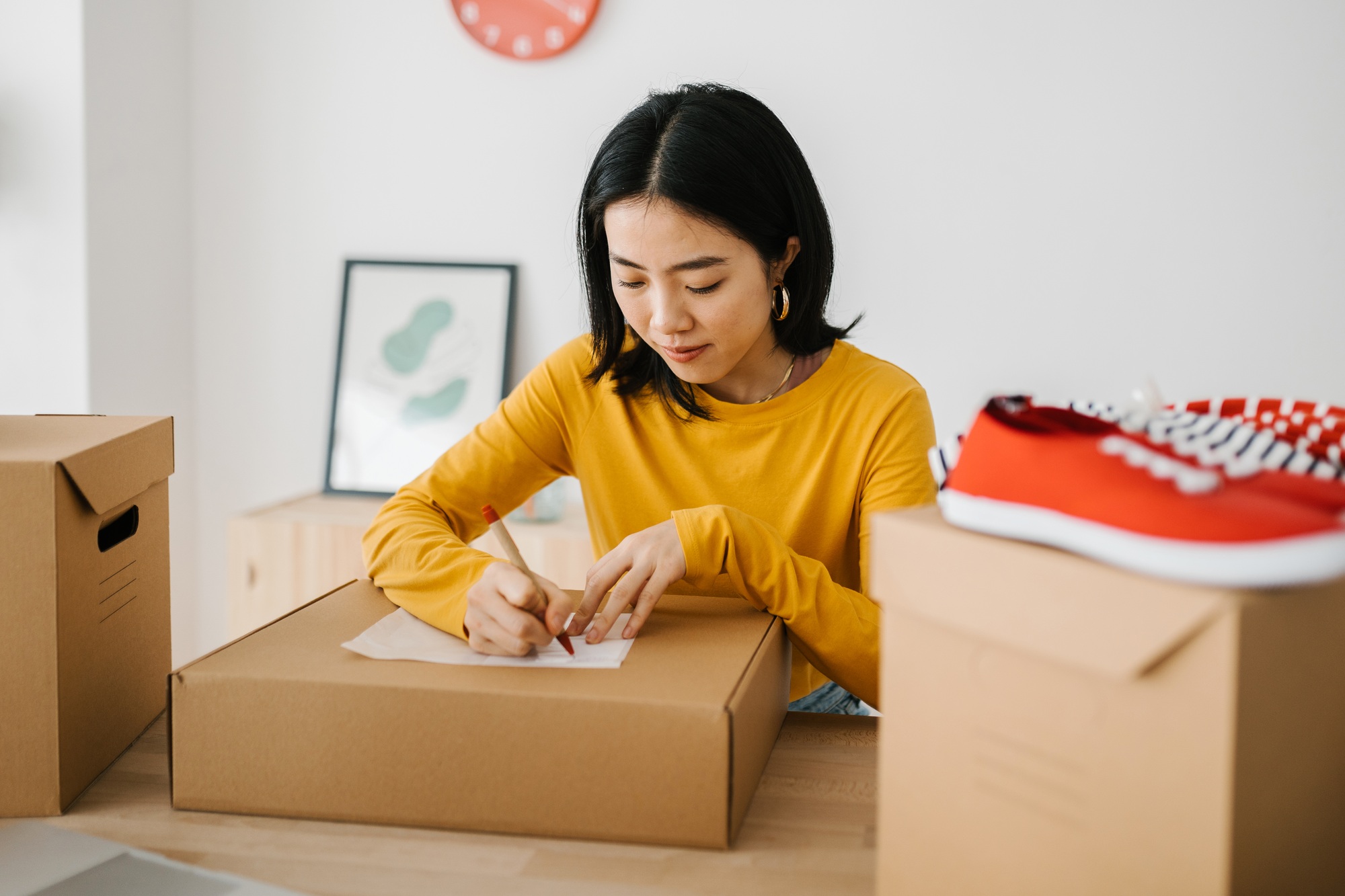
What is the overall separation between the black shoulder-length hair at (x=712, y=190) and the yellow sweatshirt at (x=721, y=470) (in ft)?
0.16

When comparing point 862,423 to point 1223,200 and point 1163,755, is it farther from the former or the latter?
point 1223,200

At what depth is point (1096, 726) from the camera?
42 cm

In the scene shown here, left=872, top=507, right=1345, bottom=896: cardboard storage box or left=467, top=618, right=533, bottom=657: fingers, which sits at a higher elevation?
left=872, top=507, right=1345, bottom=896: cardboard storage box

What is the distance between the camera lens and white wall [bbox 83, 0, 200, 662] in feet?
6.73

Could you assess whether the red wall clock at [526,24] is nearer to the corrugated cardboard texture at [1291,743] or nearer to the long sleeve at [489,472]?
the long sleeve at [489,472]

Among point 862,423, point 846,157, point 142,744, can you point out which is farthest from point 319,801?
point 846,157

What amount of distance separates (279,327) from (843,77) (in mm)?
1467

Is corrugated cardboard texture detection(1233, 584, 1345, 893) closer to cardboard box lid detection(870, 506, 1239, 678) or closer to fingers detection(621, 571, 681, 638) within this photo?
cardboard box lid detection(870, 506, 1239, 678)

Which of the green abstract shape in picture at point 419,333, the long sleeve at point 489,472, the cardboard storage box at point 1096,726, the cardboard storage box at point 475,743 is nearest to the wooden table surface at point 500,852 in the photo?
the cardboard storage box at point 475,743

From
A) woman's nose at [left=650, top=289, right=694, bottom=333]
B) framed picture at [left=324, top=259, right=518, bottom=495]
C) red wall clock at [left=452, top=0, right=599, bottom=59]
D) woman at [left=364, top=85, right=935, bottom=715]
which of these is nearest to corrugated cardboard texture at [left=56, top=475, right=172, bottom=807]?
woman at [left=364, top=85, right=935, bottom=715]

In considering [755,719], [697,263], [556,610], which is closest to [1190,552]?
[755,719]

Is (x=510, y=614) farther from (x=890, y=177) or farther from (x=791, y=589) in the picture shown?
(x=890, y=177)

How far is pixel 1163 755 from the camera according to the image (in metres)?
0.41

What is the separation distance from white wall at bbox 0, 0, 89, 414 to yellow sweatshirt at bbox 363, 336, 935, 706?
4.27 ft
